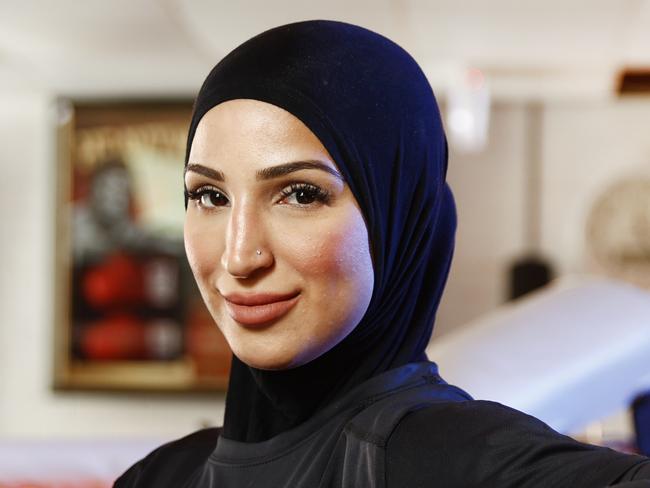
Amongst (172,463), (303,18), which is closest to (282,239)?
(172,463)

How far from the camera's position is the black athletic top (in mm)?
633

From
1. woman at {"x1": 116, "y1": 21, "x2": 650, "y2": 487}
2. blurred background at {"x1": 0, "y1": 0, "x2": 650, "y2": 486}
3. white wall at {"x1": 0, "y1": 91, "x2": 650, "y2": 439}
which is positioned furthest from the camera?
white wall at {"x1": 0, "y1": 91, "x2": 650, "y2": 439}

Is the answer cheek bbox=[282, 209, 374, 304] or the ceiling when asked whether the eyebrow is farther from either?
the ceiling

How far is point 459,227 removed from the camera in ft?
19.5

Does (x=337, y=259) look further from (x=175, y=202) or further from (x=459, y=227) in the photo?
(x=459, y=227)

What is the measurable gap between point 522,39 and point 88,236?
2467 mm

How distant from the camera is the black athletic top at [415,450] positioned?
24.9 inches

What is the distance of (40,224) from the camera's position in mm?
5934

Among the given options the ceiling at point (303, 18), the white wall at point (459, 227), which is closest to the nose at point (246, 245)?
the ceiling at point (303, 18)

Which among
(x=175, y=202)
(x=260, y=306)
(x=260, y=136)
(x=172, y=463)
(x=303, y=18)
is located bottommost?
(x=172, y=463)

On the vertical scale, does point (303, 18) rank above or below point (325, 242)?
above

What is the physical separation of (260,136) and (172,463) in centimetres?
36

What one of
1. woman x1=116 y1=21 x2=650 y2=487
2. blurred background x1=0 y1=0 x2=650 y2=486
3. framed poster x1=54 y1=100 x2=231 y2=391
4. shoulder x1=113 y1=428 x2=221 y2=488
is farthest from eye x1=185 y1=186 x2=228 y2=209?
framed poster x1=54 y1=100 x2=231 y2=391

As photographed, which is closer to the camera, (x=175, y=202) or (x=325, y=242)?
(x=325, y=242)
